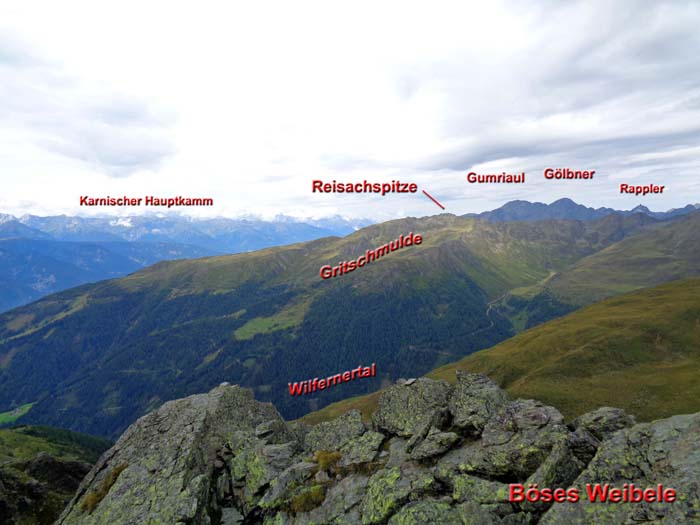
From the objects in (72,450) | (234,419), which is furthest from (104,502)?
(72,450)

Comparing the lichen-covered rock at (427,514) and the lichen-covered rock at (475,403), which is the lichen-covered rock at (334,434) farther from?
the lichen-covered rock at (427,514)

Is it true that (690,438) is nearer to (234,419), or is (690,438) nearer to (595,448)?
(595,448)

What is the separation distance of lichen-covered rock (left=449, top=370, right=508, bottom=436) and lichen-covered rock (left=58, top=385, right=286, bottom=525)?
15900 millimetres

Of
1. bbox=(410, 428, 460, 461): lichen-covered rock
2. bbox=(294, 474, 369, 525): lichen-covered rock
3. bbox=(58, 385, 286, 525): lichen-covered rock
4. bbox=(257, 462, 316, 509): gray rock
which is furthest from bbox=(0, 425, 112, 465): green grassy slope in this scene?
bbox=(410, 428, 460, 461): lichen-covered rock

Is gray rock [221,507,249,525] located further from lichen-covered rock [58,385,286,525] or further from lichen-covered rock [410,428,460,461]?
lichen-covered rock [410,428,460,461]

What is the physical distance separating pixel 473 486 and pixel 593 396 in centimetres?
8443

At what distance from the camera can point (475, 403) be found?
99.5 ft

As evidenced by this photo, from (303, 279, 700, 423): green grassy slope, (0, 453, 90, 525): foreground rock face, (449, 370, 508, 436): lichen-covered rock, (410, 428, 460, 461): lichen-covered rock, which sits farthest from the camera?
(303, 279, 700, 423): green grassy slope

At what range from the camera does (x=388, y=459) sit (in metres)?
28.4

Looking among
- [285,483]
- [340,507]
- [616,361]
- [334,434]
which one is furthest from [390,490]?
[616,361]

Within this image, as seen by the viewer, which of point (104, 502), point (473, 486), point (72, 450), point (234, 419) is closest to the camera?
point (473, 486)

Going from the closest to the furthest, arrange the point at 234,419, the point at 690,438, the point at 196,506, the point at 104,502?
the point at 690,438 → the point at 196,506 → the point at 104,502 → the point at 234,419

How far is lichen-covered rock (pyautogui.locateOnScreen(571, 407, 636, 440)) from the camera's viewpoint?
24266 millimetres

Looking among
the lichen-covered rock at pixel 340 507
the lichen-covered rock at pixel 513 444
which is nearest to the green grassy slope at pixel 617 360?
the lichen-covered rock at pixel 513 444
